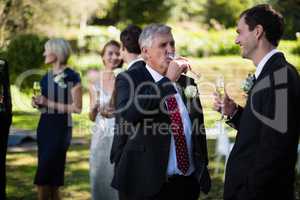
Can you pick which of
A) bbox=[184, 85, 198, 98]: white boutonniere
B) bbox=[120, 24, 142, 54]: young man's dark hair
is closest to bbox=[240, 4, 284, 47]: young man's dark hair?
bbox=[184, 85, 198, 98]: white boutonniere

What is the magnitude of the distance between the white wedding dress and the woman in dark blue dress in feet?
1.39

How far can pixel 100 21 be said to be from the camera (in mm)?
50312

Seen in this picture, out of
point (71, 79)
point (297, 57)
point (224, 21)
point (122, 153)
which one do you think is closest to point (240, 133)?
point (122, 153)

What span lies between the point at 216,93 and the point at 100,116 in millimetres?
2246

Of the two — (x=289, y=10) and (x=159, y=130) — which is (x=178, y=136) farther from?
(x=289, y=10)

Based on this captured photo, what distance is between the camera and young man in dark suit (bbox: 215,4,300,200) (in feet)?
10.7

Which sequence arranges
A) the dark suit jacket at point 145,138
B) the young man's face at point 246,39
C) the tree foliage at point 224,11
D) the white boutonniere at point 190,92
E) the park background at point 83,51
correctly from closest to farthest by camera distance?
the young man's face at point 246,39 → the dark suit jacket at point 145,138 → the white boutonniere at point 190,92 → the park background at point 83,51 → the tree foliage at point 224,11

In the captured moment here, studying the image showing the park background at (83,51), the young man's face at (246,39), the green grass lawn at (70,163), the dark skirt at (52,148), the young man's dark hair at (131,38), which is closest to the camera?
the young man's face at (246,39)

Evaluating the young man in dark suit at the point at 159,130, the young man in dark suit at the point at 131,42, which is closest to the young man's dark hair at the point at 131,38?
the young man in dark suit at the point at 131,42

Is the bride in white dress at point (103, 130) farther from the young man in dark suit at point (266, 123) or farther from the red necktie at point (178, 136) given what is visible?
the young man in dark suit at point (266, 123)

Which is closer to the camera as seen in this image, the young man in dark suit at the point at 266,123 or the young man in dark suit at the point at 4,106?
the young man in dark suit at the point at 266,123

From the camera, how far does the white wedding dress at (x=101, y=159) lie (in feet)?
19.5

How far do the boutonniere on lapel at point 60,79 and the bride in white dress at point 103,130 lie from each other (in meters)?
0.38

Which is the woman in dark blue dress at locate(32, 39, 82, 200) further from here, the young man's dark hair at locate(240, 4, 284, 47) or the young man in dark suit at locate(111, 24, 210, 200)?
the young man's dark hair at locate(240, 4, 284, 47)
